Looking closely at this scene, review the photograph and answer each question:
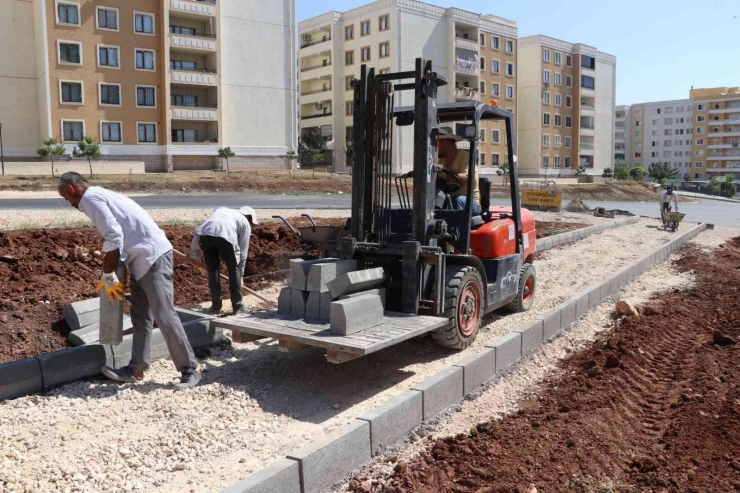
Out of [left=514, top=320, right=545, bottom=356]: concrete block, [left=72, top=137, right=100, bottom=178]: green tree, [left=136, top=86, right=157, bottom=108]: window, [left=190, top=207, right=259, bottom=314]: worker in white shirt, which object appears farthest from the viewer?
[left=136, top=86, right=157, bottom=108]: window

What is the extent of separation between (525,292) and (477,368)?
306 cm

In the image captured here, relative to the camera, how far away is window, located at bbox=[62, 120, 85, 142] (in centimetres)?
3870

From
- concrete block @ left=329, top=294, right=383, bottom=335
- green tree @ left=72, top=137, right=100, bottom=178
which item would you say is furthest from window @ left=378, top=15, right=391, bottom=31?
concrete block @ left=329, top=294, right=383, bottom=335

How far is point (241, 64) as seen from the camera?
4503 cm

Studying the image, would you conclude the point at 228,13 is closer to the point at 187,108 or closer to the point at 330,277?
the point at 187,108

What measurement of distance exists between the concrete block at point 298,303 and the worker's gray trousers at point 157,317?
910mm

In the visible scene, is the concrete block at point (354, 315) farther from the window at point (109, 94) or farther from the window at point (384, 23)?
the window at point (384, 23)

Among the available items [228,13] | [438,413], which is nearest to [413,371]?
[438,413]

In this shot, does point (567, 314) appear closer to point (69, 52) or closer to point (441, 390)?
point (441, 390)

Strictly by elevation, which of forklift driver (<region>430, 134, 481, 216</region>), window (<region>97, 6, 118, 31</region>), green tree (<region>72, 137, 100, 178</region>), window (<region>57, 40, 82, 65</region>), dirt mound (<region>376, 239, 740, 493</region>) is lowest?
dirt mound (<region>376, 239, 740, 493</region>)

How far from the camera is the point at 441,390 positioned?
4.79 m

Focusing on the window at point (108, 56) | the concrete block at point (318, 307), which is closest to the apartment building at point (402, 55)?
the window at point (108, 56)

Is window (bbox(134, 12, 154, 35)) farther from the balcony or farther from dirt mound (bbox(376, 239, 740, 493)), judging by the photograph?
dirt mound (bbox(376, 239, 740, 493))

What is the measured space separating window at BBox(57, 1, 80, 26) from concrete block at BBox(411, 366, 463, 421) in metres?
41.4
